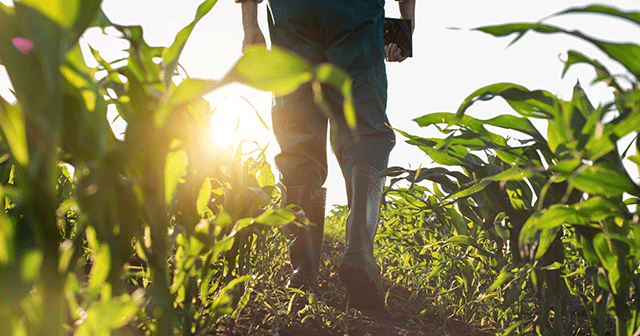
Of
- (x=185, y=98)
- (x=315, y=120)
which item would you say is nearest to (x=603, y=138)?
(x=185, y=98)

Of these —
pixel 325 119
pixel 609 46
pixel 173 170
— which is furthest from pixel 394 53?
pixel 173 170

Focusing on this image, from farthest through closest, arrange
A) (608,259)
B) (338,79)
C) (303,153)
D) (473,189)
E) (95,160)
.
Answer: (303,153) < (473,189) < (608,259) < (95,160) < (338,79)

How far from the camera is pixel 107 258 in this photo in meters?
0.42

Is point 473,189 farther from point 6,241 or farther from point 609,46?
point 6,241

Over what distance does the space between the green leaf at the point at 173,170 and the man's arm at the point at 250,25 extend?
1309 millimetres

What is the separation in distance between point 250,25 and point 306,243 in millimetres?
984

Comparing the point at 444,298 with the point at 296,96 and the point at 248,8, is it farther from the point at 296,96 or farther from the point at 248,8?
the point at 248,8

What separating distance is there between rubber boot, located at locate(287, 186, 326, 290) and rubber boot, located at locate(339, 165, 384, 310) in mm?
128

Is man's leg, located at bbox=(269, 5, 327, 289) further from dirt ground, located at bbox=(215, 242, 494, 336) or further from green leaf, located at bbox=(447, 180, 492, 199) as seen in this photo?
green leaf, located at bbox=(447, 180, 492, 199)

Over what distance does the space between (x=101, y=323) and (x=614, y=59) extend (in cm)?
66

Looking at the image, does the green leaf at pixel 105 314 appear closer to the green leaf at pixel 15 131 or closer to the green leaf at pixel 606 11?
the green leaf at pixel 15 131

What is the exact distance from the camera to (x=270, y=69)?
0.36 meters

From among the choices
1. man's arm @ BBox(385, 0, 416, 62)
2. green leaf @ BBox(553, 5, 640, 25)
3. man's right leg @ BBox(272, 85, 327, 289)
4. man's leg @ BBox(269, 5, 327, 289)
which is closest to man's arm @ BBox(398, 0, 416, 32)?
man's arm @ BBox(385, 0, 416, 62)

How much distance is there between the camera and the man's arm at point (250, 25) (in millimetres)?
1726
